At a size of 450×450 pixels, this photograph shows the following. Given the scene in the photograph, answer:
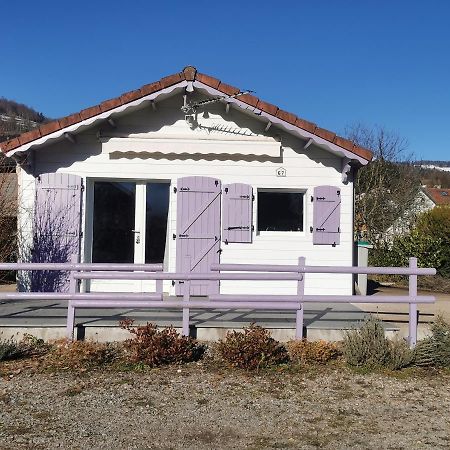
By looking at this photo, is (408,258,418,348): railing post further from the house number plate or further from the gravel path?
the house number plate

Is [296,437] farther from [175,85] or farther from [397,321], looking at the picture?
[175,85]

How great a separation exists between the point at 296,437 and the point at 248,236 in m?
5.58

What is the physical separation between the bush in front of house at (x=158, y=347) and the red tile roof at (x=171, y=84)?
4.18 metres

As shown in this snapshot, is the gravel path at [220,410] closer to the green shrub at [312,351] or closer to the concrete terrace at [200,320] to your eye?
the green shrub at [312,351]

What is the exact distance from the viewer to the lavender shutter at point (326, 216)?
9.75 m

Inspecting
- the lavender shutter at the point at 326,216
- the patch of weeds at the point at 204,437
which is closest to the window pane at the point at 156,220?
the lavender shutter at the point at 326,216

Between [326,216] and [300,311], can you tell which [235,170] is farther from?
[300,311]

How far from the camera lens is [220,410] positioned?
195 inches

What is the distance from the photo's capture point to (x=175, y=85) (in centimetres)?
911

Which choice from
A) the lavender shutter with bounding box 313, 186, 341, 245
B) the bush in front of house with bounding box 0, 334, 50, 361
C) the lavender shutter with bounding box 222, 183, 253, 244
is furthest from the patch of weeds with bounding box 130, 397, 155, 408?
the lavender shutter with bounding box 313, 186, 341, 245

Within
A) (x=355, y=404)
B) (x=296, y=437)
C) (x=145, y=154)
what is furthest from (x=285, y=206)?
(x=296, y=437)

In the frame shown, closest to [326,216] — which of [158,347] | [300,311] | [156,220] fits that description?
[156,220]

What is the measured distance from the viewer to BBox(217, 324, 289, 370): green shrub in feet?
20.2

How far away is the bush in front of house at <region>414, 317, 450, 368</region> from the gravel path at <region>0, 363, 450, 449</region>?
0.94ft
